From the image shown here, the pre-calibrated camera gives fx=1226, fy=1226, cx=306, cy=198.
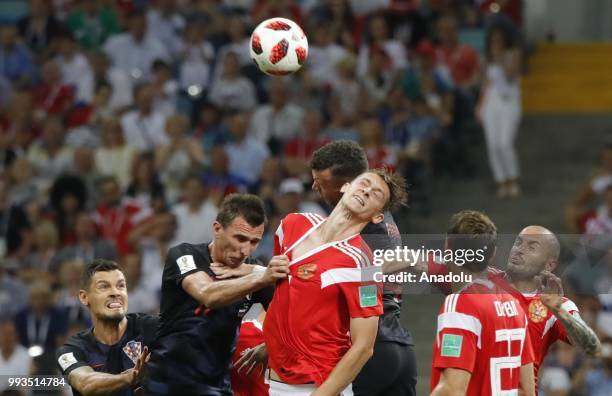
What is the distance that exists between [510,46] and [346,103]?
1.99m

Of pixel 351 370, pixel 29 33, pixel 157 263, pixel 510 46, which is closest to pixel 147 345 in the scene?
pixel 351 370

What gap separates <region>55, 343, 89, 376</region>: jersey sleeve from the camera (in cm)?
652

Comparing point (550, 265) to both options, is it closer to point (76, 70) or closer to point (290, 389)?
point (290, 389)

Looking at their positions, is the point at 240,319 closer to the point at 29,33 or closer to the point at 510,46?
the point at 510,46

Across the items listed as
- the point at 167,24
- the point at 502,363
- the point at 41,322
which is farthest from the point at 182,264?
the point at 167,24

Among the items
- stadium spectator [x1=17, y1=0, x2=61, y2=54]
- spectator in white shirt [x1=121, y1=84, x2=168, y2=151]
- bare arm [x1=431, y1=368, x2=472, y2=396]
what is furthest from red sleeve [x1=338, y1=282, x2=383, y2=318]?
stadium spectator [x1=17, y1=0, x2=61, y2=54]

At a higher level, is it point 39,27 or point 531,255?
point 39,27

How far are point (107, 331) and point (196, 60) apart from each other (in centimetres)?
876

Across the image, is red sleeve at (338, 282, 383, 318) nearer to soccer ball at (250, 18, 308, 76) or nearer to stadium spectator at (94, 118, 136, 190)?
soccer ball at (250, 18, 308, 76)

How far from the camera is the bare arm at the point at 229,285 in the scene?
5727 mm

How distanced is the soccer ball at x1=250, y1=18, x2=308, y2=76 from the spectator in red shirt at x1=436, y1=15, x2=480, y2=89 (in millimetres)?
6318

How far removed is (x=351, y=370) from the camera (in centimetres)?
565

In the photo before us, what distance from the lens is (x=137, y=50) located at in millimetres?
15594

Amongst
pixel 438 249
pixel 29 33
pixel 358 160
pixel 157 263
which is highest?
pixel 29 33
